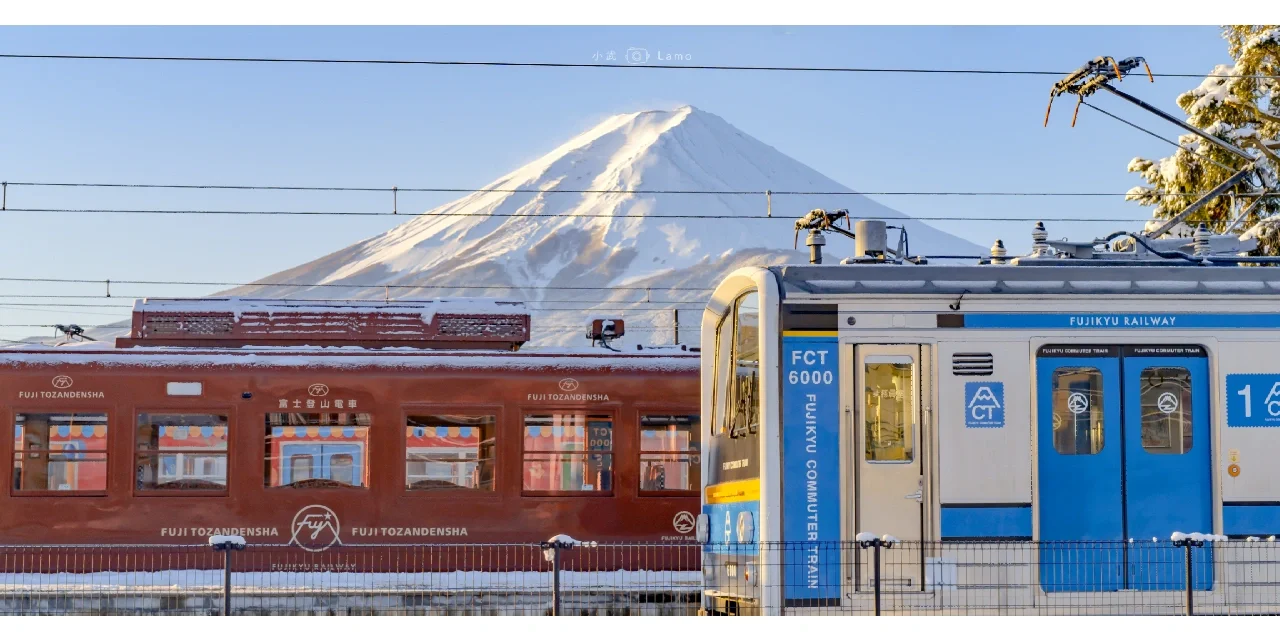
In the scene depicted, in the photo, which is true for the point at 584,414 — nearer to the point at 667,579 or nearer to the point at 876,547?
the point at 667,579

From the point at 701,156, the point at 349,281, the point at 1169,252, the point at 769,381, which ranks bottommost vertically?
the point at 769,381

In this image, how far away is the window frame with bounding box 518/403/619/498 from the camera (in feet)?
53.9

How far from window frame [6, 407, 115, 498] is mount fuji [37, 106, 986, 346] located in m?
105

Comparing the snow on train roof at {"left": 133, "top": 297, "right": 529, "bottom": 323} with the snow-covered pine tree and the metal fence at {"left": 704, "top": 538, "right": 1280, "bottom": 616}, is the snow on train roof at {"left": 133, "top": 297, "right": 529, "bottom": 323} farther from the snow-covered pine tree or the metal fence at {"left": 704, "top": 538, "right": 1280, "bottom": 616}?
the snow-covered pine tree

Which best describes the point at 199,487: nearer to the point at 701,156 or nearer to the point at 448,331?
the point at 448,331

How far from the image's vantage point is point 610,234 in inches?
6560

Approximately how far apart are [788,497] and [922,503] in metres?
1.03

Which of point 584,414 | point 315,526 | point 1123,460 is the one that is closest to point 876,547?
point 1123,460

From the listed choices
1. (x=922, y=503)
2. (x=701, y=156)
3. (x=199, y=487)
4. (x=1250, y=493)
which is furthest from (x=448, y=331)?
(x=701, y=156)

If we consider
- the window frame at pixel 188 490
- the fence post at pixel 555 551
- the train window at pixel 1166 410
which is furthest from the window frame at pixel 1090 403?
the window frame at pixel 188 490

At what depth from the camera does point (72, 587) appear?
14078 mm

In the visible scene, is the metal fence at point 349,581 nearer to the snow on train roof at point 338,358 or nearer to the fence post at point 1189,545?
the snow on train roof at point 338,358

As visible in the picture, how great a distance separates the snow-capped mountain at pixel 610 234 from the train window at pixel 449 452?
105515mm

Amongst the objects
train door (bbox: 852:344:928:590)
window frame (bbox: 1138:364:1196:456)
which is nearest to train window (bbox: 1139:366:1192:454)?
window frame (bbox: 1138:364:1196:456)
